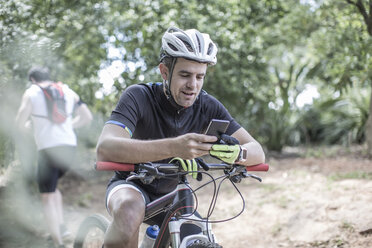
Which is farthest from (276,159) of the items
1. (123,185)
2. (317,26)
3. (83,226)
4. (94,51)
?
(123,185)

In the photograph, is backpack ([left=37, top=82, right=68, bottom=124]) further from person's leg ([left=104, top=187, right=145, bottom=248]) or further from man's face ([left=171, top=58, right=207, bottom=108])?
person's leg ([left=104, top=187, right=145, bottom=248])

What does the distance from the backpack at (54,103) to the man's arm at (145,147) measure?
266cm

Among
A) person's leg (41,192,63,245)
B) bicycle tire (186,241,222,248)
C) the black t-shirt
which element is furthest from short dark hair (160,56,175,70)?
person's leg (41,192,63,245)

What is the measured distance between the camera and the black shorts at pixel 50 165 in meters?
4.74

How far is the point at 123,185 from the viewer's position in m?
2.49

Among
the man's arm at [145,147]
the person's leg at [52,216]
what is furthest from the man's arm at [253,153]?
the person's leg at [52,216]

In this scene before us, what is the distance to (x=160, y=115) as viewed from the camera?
9.07 feet

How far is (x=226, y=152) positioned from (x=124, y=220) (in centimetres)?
72

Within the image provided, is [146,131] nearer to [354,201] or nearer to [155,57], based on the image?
[354,201]

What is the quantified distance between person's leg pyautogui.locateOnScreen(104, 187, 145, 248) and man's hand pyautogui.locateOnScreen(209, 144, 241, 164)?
60 centimetres

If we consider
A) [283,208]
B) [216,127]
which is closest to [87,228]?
[216,127]

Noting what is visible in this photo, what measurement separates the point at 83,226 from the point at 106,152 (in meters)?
1.61

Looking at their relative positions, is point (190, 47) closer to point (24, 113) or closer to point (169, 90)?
point (169, 90)

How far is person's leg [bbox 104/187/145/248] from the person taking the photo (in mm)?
2188
